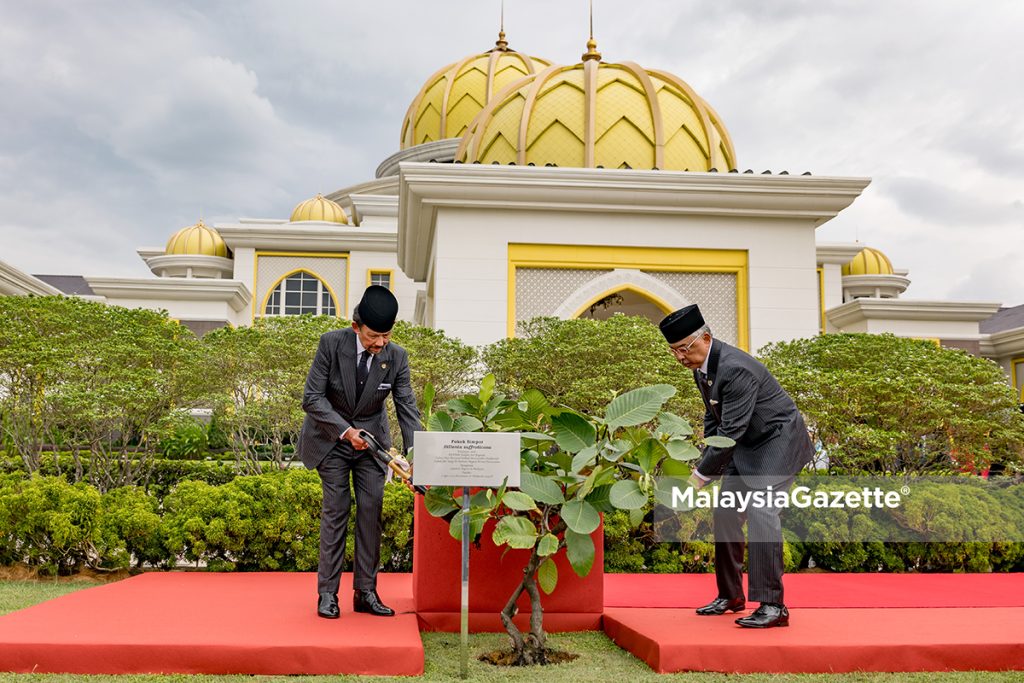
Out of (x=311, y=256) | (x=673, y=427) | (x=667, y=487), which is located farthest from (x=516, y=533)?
(x=311, y=256)

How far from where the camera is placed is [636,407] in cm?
402

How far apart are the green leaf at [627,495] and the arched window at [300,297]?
80.2ft

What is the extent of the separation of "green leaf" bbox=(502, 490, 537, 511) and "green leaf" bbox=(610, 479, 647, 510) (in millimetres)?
363

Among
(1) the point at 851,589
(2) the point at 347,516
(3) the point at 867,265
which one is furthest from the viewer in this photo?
(3) the point at 867,265

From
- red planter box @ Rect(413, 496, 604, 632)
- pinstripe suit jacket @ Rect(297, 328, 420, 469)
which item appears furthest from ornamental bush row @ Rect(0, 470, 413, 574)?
pinstripe suit jacket @ Rect(297, 328, 420, 469)

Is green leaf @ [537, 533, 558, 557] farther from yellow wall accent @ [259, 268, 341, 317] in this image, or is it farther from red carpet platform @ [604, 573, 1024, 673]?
yellow wall accent @ [259, 268, 341, 317]

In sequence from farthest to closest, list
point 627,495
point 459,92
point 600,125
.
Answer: point 459,92 → point 600,125 → point 627,495

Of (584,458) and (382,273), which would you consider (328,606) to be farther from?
(382,273)

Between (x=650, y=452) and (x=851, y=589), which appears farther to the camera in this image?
(x=851, y=589)

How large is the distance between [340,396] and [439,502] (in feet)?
2.72

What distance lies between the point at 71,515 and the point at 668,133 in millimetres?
12333

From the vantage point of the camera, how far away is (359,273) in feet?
90.6

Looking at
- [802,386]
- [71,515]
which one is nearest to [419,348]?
[802,386]

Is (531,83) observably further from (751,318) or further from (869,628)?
(869,628)
